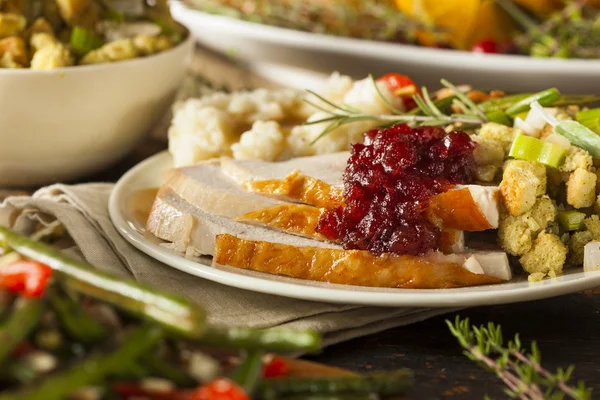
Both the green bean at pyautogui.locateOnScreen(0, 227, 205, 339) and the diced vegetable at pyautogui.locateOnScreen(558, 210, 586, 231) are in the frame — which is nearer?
the green bean at pyautogui.locateOnScreen(0, 227, 205, 339)

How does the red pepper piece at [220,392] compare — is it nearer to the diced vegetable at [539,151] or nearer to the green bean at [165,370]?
the green bean at [165,370]

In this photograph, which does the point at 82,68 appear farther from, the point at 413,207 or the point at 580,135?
the point at 580,135

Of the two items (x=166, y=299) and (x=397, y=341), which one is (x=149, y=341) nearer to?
(x=166, y=299)

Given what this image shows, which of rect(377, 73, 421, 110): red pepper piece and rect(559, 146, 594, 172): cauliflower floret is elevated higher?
rect(559, 146, 594, 172): cauliflower floret

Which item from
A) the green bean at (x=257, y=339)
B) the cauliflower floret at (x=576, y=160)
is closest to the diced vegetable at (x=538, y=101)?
the cauliflower floret at (x=576, y=160)

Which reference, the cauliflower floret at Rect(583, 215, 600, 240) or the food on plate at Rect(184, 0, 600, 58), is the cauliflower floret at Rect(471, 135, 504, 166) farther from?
the food on plate at Rect(184, 0, 600, 58)

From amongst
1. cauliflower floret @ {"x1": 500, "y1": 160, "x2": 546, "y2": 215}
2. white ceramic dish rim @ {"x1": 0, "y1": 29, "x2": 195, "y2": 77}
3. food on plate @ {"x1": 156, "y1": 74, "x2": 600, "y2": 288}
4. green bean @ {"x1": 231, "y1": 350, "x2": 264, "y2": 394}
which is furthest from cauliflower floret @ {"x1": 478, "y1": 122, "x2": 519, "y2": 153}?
white ceramic dish rim @ {"x1": 0, "y1": 29, "x2": 195, "y2": 77}
